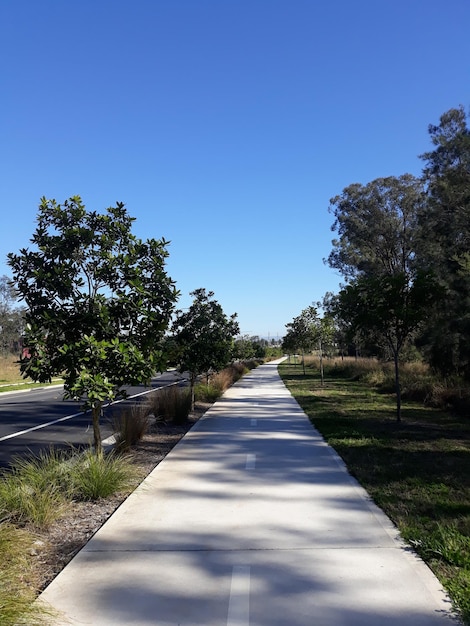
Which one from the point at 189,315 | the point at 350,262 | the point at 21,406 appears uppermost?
the point at 350,262

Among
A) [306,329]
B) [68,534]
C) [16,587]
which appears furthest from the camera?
[306,329]

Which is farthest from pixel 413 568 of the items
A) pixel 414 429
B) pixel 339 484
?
pixel 414 429

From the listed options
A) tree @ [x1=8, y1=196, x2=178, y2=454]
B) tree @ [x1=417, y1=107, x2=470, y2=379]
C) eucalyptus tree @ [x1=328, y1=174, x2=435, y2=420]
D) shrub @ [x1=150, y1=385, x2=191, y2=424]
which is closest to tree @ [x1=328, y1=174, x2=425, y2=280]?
eucalyptus tree @ [x1=328, y1=174, x2=435, y2=420]

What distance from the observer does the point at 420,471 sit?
24.8ft

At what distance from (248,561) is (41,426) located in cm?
1071

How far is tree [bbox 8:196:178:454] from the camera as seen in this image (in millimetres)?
6594

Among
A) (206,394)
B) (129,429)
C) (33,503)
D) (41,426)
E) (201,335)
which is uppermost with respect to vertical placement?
(201,335)

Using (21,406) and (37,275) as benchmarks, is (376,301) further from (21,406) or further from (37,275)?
(21,406)

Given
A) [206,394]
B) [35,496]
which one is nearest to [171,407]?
[206,394]

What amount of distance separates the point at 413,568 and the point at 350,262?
38595 mm

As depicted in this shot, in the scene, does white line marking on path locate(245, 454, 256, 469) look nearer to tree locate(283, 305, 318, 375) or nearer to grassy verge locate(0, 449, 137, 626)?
grassy verge locate(0, 449, 137, 626)

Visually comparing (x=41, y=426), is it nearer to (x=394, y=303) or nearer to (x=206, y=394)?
→ (x=206, y=394)

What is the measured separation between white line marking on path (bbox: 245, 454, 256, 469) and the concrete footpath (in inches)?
16.8

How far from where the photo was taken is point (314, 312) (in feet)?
112
